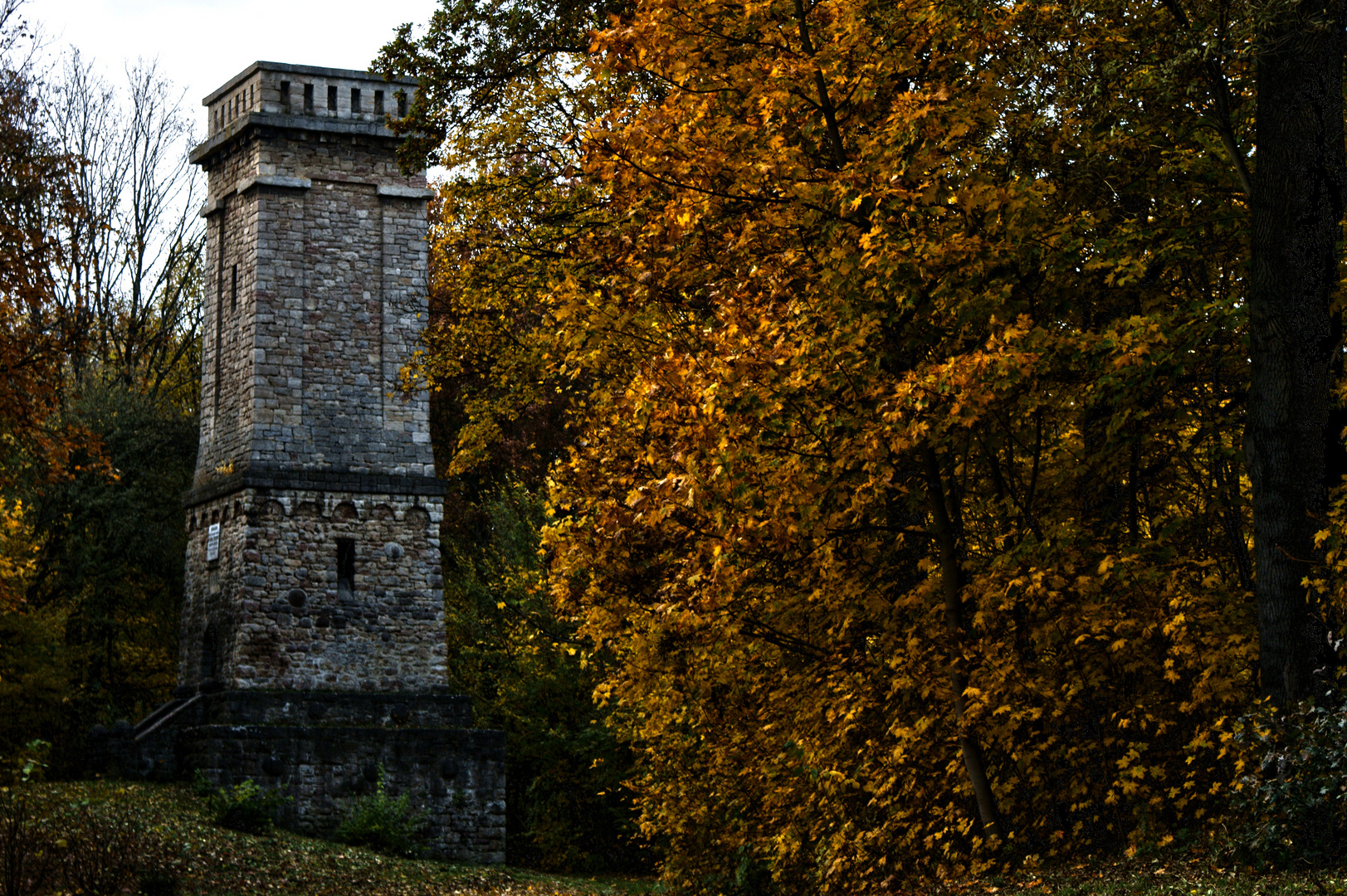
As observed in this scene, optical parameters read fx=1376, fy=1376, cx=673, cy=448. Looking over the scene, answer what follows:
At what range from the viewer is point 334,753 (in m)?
19.9

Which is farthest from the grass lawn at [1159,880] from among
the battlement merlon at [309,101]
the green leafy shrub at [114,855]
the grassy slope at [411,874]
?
the battlement merlon at [309,101]

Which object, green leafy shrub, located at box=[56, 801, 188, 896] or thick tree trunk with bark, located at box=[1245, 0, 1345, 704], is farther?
green leafy shrub, located at box=[56, 801, 188, 896]

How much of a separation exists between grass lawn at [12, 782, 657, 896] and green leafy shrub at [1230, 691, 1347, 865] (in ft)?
31.4

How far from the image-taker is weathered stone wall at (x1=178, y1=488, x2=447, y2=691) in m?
20.4

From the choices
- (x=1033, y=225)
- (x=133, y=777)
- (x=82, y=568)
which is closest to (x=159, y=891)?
(x=133, y=777)


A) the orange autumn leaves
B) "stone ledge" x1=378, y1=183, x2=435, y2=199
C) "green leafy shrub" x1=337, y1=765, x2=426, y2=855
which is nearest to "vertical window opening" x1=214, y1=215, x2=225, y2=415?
"stone ledge" x1=378, y1=183, x2=435, y2=199

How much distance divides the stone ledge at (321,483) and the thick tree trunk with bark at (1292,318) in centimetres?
1492

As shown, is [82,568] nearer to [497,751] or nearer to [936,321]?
[497,751]

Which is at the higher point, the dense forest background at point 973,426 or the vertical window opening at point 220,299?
the vertical window opening at point 220,299

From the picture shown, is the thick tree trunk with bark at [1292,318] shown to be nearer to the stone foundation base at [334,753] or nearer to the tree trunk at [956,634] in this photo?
the tree trunk at [956,634]

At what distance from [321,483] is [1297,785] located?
16.0 m

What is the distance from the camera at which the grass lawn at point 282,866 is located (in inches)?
572

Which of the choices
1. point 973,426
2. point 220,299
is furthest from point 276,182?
point 973,426

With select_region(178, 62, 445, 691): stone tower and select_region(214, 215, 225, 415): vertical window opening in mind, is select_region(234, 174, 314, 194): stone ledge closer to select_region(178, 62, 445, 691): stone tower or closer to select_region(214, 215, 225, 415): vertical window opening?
select_region(178, 62, 445, 691): stone tower
